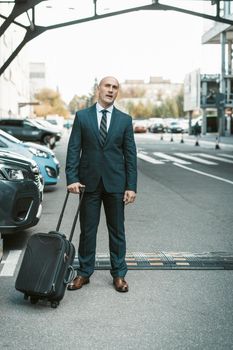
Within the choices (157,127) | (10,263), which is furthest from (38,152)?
(157,127)

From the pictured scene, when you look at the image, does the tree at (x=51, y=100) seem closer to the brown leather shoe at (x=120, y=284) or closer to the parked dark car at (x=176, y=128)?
the parked dark car at (x=176, y=128)

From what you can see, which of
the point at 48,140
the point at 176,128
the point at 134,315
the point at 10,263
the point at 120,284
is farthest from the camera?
the point at 176,128

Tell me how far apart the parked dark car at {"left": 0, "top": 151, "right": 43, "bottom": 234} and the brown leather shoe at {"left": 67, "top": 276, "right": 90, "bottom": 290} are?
1.17 m

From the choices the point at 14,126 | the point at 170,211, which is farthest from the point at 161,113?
the point at 170,211

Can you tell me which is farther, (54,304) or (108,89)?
(108,89)

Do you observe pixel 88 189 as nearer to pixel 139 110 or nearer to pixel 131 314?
pixel 131 314

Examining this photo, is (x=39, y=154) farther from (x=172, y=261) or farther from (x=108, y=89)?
(x=108, y=89)

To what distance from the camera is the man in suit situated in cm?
514

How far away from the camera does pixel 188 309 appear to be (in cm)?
467

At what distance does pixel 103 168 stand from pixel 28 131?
25.6 m

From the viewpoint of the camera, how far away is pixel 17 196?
6211mm

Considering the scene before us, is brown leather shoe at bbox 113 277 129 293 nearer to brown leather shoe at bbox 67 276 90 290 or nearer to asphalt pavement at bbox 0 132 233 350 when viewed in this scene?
asphalt pavement at bbox 0 132 233 350

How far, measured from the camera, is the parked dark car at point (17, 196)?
611 centimetres

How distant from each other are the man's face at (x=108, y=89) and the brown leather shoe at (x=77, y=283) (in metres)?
1.51
